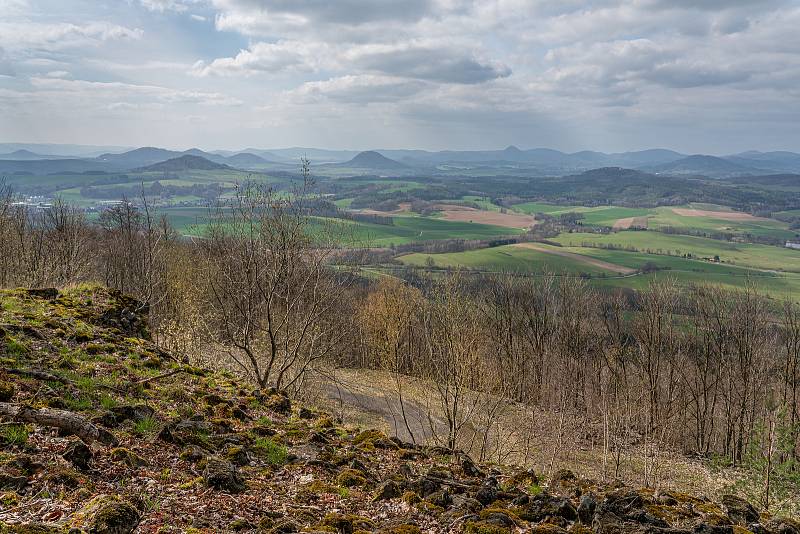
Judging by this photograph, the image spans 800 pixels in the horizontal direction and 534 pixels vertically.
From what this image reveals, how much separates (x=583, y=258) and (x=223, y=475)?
12498 cm

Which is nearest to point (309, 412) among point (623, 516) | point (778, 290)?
point (623, 516)

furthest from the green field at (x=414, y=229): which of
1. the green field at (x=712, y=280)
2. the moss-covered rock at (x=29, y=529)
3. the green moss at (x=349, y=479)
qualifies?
the moss-covered rock at (x=29, y=529)

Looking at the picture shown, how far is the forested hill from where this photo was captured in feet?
24.0

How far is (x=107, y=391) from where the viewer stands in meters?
11.2

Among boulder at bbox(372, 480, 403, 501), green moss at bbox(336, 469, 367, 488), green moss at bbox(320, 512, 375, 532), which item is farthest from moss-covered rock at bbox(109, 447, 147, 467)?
boulder at bbox(372, 480, 403, 501)

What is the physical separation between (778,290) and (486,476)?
94011mm

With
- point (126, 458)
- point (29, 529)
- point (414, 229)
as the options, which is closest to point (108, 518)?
point (29, 529)

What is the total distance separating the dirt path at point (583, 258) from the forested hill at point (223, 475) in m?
109

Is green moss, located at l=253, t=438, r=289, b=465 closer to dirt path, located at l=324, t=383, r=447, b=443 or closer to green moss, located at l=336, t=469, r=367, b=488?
green moss, located at l=336, t=469, r=367, b=488

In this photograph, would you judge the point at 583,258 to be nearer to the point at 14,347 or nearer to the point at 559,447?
the point at 559,447

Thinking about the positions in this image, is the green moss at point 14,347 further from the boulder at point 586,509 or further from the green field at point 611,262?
the green field at point 611,262

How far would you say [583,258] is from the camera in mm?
122812

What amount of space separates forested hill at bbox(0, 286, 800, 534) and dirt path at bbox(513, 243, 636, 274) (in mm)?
108683

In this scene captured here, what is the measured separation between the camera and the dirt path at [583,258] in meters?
112
